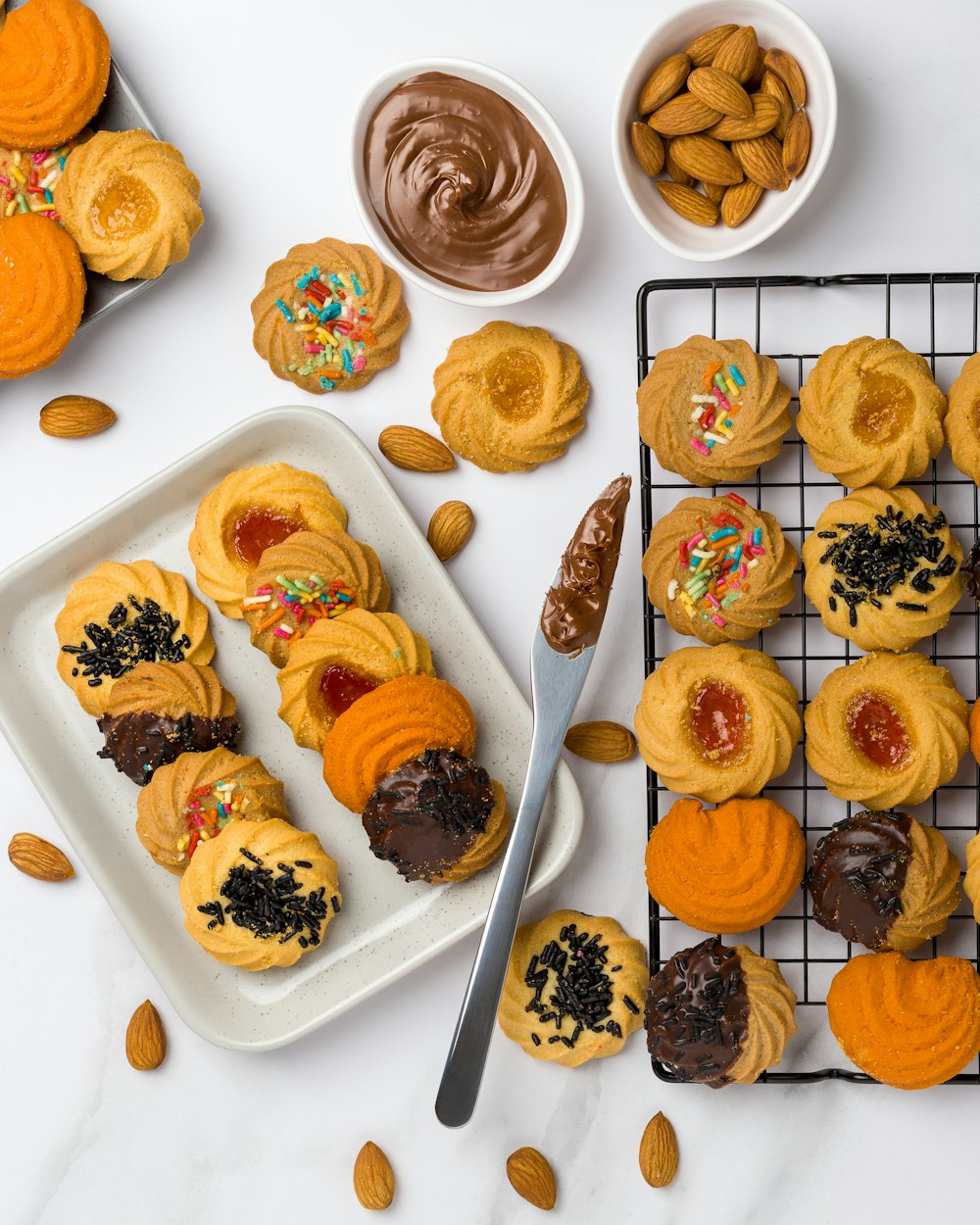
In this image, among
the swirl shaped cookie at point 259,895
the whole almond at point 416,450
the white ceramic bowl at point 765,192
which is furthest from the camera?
the whole almond at point 416,450

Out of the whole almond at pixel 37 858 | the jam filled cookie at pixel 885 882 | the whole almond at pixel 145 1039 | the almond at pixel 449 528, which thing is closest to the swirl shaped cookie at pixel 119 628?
the whole almond at pixel 37 858

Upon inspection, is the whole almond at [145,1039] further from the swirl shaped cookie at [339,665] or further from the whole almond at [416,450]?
the whole almond at [416,450]

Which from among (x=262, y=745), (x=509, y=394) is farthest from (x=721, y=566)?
(x=262, y=745)

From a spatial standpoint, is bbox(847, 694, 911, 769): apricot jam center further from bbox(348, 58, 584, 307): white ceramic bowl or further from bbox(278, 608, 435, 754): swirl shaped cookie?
bbox(348, 58, 584, 307): white ceramic bowl

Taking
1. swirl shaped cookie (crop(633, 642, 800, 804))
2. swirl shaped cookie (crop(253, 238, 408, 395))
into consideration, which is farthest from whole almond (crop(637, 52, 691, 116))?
swirl shaped cookie (crop(633, 642, 800, 804))

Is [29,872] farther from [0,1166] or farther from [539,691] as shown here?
[539,691]

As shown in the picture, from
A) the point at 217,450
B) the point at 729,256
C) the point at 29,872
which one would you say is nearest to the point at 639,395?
the point at 729,256
